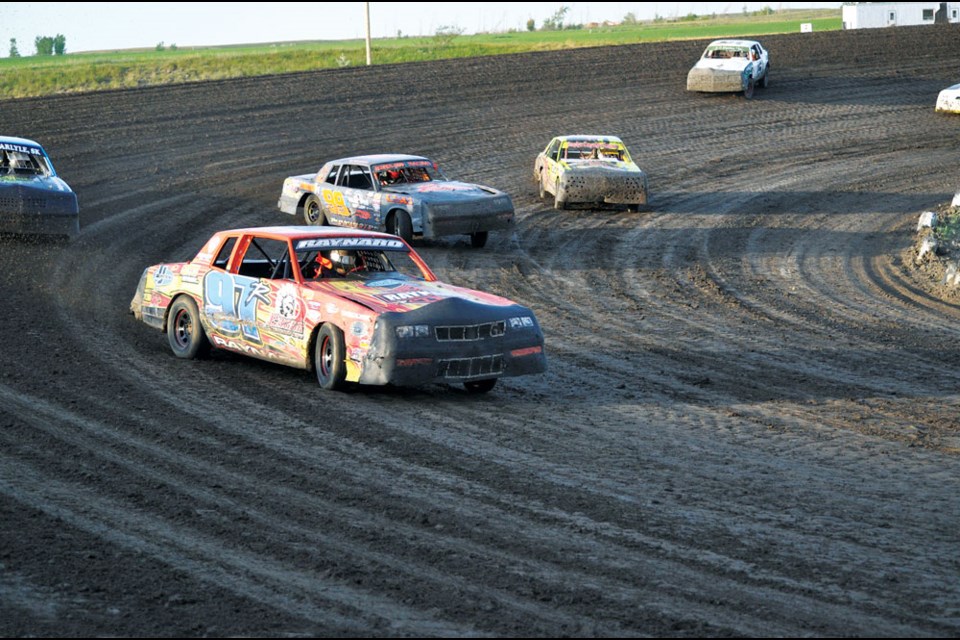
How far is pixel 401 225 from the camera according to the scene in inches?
751

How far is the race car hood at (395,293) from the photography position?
10641 millimetres

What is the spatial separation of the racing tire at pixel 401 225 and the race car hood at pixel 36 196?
4.44 meters

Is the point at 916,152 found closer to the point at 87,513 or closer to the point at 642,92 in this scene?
the point at 642,92

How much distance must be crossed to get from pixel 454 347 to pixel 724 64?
1048 inches

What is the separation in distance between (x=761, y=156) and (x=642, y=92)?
25.9ft

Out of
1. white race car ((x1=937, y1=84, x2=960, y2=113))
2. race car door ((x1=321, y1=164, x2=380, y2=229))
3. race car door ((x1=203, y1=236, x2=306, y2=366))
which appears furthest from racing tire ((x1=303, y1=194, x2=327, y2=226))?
white race car ((x1=937, y1=84, x2=960, y2=113))

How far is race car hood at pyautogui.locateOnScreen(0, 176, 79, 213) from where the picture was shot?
1875cm

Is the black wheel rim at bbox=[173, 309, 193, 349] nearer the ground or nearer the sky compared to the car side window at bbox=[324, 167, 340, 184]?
nearer the ground

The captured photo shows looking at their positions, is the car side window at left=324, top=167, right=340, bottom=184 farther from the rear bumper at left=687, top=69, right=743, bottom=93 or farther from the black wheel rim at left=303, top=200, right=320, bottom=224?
the rear bumper at left=687, top=69, right=743, bottom=93

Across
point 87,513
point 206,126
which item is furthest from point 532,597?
point 206,126

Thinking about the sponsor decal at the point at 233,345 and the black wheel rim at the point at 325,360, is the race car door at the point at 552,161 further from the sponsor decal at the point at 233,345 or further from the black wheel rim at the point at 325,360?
the black wheel rim at the point at 325,360

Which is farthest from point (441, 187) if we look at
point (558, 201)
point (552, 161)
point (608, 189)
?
point (552, 161)

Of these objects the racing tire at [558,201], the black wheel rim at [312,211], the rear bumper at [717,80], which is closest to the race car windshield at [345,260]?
the black wheel rim at [312,211]

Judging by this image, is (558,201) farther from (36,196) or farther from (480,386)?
(480,386)
